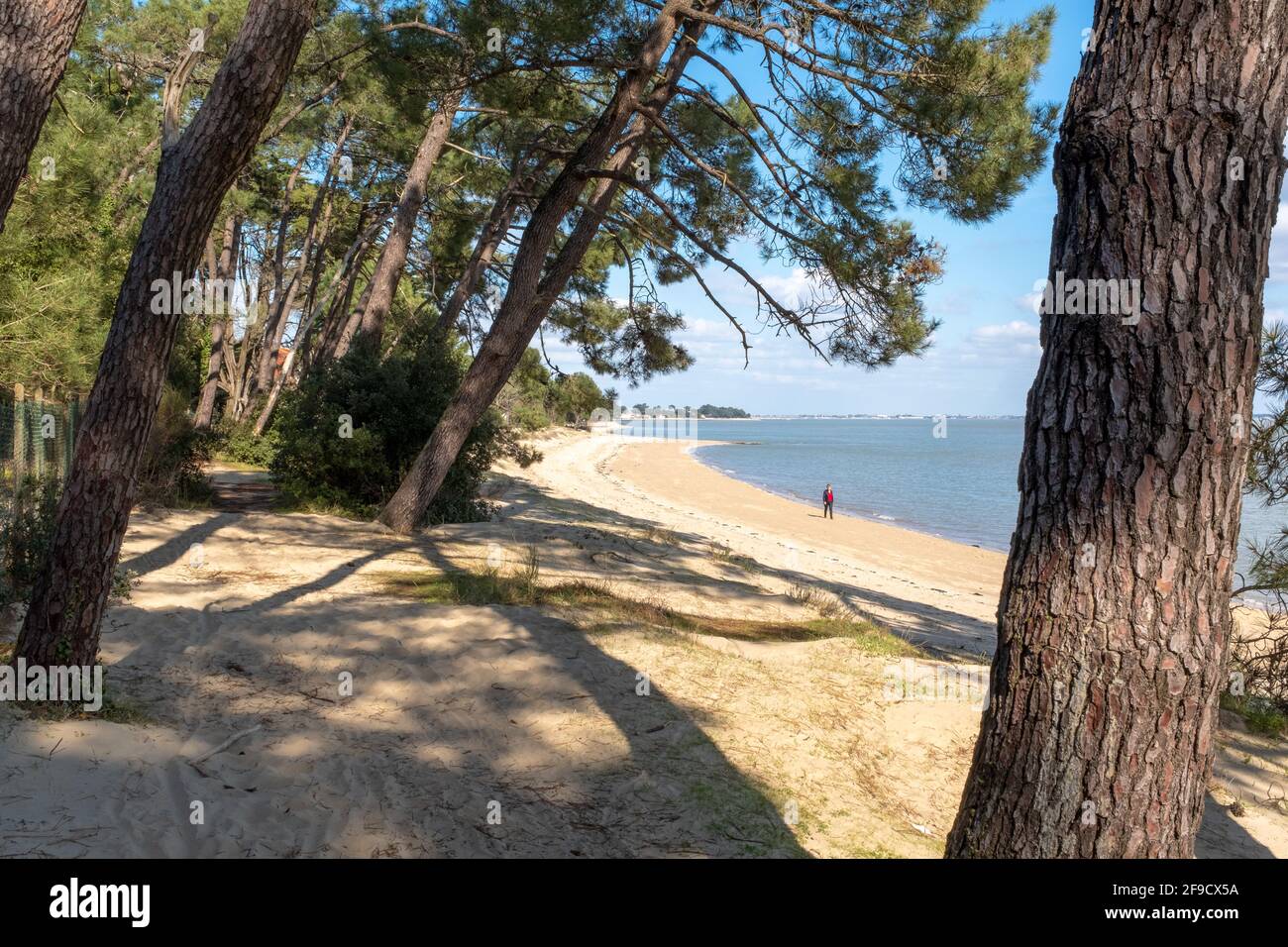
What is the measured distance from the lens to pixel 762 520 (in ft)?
85.8

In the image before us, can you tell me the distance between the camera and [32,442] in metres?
7.14

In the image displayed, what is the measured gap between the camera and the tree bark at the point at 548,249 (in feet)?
30.9

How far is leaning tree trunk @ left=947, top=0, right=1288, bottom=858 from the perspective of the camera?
2.48 meters

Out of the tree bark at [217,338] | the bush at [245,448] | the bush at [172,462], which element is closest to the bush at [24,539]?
the bush at [172,462]

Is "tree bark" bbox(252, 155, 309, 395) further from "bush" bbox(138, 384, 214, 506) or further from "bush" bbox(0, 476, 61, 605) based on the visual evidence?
"bush" bbox(0, 476, 61, 605)

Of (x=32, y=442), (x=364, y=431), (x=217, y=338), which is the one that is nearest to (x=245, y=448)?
(x=217, y=338)

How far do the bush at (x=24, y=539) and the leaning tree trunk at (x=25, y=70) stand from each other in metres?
2.59

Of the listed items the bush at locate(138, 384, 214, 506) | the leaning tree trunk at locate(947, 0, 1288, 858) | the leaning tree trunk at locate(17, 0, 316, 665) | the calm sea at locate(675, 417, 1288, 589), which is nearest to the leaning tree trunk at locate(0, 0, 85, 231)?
the leaning tree trunk at locate(17, 0, 316, 665)

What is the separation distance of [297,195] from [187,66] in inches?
783

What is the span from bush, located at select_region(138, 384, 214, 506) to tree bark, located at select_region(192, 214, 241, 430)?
19.3 feet

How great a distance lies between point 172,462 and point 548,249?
5771mm

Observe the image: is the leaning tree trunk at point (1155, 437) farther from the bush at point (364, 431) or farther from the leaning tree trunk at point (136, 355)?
the bush at point (364, 431)

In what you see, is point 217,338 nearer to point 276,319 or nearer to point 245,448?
point 245,448
